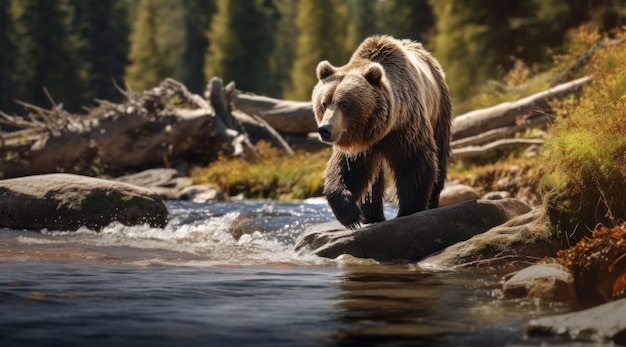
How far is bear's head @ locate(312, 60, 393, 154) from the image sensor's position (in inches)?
313

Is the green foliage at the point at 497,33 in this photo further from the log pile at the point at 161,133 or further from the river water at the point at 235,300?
the river water at the point at 235,300

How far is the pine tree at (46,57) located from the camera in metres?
39.1

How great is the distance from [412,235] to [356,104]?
1.29 meters

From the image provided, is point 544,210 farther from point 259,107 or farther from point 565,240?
point 259,107

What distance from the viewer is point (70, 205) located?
10922mm

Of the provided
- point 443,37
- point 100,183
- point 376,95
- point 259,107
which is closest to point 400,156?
point 376,95

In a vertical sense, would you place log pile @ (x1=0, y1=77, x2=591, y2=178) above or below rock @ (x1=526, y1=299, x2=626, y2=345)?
below

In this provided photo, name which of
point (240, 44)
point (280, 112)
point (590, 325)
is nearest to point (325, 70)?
point (590, 325)

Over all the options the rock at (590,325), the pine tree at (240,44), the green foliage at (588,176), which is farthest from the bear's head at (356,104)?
the pine tree at (240,44)

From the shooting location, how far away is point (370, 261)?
309 inches

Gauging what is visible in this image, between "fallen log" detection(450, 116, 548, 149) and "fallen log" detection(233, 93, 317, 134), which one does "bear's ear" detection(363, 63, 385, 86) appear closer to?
"fallen log" detection(450, 116, 548, 149)

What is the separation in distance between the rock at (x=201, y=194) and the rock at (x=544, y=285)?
377 inches

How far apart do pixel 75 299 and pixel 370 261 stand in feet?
9.94

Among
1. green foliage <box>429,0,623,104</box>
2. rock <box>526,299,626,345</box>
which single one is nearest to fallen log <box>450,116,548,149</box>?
green foliage <box>429,0,623,104</box>
